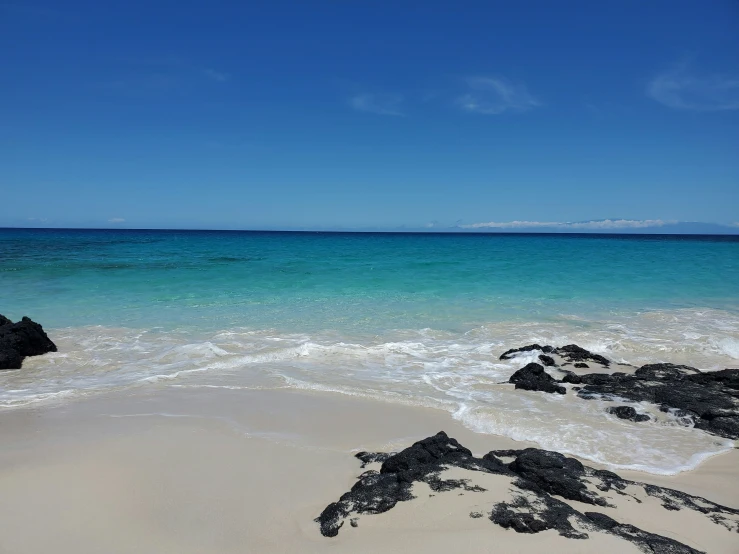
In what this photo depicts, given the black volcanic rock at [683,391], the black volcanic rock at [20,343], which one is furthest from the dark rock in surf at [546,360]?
the black volcanic rock at [20,343]

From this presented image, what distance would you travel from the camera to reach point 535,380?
8023 millimetres

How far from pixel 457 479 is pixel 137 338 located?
9.89 meters

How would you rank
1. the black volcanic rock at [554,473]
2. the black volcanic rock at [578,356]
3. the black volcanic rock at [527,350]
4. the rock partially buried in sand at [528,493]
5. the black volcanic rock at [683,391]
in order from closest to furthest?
the rock partially buried in sand at [528,493], the black volcanic rock at [554,473], the black volcanic rock at [683,391], the black volcanic rock at [578,356], the black volcanic rock at [527,350]

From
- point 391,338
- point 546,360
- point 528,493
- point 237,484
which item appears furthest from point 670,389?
point 237,484

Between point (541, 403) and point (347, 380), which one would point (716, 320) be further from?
point (347, 380)

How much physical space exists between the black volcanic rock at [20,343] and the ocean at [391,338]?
32cm

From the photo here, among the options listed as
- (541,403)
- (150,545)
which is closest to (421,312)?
(541,403)

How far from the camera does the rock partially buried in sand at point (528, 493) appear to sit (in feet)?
11.7

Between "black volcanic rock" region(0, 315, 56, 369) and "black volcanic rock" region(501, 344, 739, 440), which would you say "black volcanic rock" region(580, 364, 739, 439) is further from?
"black volcanic rock" region(0, 315, 56, 369)

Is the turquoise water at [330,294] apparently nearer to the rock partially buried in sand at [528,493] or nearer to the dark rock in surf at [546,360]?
the dark rock in surf at [546,360]

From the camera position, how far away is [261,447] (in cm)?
556

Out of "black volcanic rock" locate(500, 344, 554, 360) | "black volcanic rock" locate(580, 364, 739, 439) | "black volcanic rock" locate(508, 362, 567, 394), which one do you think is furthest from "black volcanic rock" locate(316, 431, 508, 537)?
"black volcanic rock" locate(500, 344, 554, 360)

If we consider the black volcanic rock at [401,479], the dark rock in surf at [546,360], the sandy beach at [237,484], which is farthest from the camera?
the dark rock in surf at [546,360]

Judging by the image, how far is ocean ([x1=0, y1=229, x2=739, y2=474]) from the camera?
22.0ft
